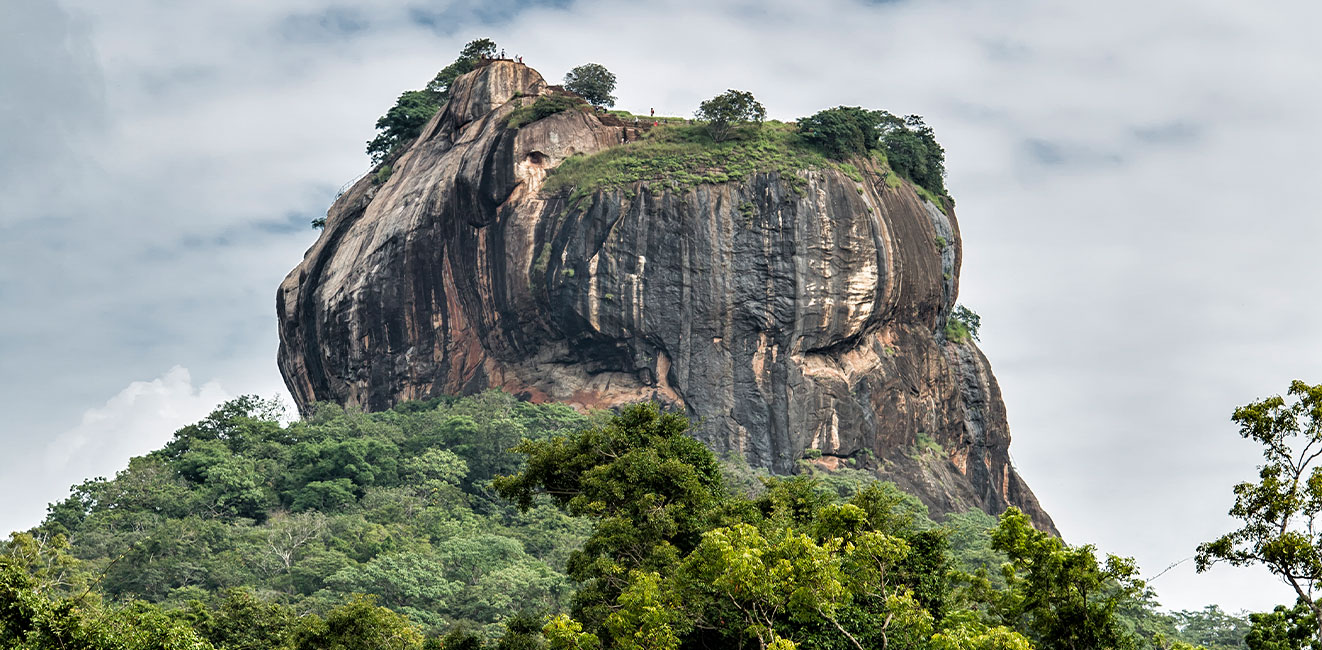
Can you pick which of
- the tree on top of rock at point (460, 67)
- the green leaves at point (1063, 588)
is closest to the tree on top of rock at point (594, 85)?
the tree on top of rock at point (460, 67)

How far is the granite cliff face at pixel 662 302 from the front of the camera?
148ft

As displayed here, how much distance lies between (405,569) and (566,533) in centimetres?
730

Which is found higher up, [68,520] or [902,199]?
[902,199]

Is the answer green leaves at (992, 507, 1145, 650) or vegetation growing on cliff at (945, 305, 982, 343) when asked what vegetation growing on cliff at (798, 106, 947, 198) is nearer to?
vegetation growing on cliff at (945, 305, 982, 343)

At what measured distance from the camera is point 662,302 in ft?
149

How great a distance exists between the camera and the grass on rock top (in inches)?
1857

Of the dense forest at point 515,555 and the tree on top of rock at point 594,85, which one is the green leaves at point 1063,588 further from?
the tree on top of rock at point 594,85

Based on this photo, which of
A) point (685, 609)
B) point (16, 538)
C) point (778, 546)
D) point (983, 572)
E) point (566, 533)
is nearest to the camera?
point (778, 546)

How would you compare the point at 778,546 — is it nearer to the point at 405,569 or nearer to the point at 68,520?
the point at 405,569

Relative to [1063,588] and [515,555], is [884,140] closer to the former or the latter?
[515,555]

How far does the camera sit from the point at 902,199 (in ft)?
164

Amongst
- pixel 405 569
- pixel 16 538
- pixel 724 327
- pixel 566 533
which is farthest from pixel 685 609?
pixel 724 327

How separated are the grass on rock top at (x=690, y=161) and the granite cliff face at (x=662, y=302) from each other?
0.54 meters

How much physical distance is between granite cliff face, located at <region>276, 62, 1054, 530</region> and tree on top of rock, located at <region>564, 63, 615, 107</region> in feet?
14.5
